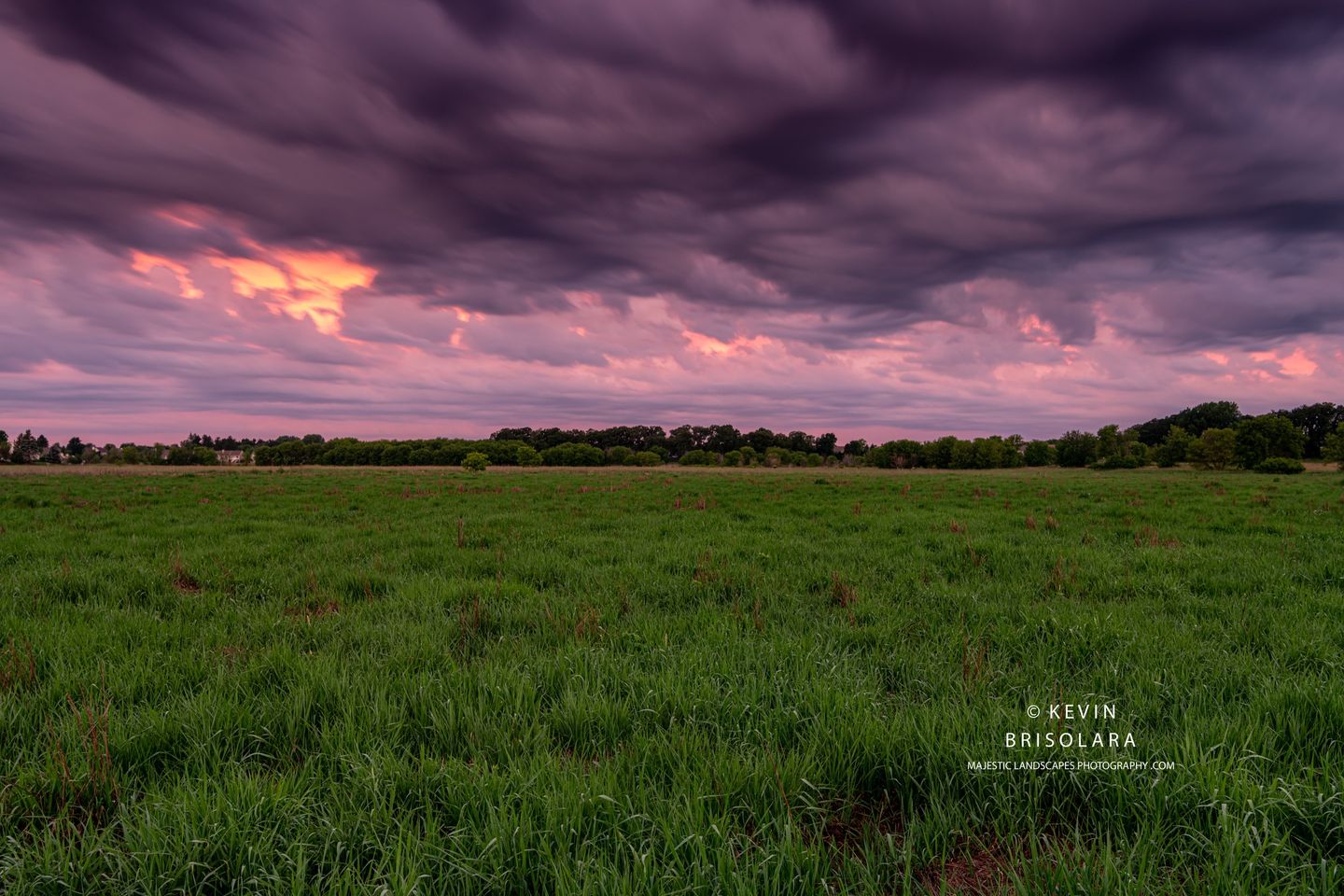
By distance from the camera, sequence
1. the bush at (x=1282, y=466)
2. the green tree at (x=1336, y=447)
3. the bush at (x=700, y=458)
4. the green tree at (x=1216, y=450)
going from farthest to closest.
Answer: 1. the bush at (x=700, y=458)
2. the green tree at (x=1216, y=450)
3. the bush at (x=1282, y=466)
4. the green tree at (x=1336, y=447)

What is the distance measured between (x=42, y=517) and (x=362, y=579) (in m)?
13.6

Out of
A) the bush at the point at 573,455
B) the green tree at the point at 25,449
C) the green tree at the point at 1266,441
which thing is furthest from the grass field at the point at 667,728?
the green tree at the point at 25,449

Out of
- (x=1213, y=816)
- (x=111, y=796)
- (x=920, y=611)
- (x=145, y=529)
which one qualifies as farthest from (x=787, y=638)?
(x=145, y=529)

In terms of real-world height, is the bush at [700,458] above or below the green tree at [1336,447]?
below

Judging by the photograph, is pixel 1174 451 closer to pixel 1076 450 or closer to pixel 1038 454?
pixel 1076 450

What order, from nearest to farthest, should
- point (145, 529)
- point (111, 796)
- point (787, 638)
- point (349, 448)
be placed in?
point (111, 796) → point (787, 638) → point (145, 529) → point (349, 448)

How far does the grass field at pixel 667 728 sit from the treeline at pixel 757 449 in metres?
104

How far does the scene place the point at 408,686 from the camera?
4.18 m

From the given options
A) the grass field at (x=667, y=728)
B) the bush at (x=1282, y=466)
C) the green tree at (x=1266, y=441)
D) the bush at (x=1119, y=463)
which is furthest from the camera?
the bush at (x=1119, y=463)

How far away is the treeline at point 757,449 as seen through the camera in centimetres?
10806

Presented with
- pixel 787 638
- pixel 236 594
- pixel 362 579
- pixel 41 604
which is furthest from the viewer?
pixel 362 579

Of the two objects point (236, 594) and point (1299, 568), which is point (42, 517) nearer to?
point (236, 594)

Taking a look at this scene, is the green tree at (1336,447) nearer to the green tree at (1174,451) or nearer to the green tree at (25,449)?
the green tree at (1174,451)

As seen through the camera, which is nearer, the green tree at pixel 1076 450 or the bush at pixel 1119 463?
the bush at pixel 1119 463
